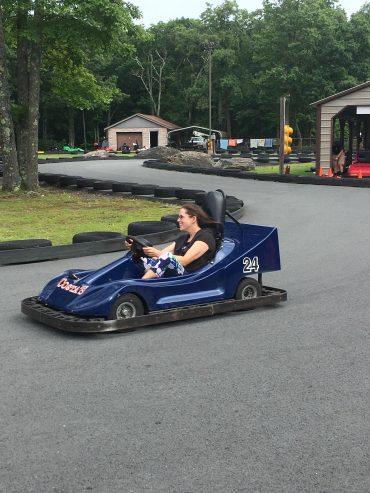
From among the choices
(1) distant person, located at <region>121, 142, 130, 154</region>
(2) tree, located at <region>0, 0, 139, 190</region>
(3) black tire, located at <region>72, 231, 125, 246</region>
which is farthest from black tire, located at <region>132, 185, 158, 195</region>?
(1) distant person, located at <region>121, 142, 130, 154</region>

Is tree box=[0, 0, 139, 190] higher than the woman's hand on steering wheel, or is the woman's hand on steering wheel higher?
tree box=[0, 0, 139, 190]

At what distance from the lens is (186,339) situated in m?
4.91

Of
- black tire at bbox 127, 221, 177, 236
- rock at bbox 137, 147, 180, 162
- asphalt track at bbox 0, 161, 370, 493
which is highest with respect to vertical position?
rock at bbox 137, 147, 180, 162

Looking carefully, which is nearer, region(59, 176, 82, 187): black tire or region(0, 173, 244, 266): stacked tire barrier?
region(0, 173, 244, 266): stacked tire barrier

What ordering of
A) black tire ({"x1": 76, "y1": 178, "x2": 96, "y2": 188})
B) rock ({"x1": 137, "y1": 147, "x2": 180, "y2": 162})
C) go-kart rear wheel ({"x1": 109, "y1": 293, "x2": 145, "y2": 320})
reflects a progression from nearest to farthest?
go-kart rear wheel ({"x1": 109, "y1": 293, "x2": 145, "y2": 320})
black tire ({"x1": 76, "y1": 178, "x2": 96, "y2": 188})
rock ({"x1": 137, "y1": 147, "x2": 180, "y2": 162})

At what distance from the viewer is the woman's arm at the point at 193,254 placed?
17.8 ft

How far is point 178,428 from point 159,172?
25669mm

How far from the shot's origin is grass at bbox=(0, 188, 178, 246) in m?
11.4

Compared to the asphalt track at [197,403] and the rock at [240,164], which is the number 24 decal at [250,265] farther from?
the rock at [240,164]

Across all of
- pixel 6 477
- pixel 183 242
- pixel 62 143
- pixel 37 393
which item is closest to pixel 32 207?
pixel 183 242

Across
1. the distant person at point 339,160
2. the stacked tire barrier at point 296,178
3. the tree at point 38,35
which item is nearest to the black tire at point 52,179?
the tree at point 38,35

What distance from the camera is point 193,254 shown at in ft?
17.8

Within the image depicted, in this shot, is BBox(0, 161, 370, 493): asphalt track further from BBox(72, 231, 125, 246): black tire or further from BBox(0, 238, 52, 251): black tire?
BBox(72, 231, 125, 246): black tire

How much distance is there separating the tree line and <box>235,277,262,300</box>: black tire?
40.1ft
